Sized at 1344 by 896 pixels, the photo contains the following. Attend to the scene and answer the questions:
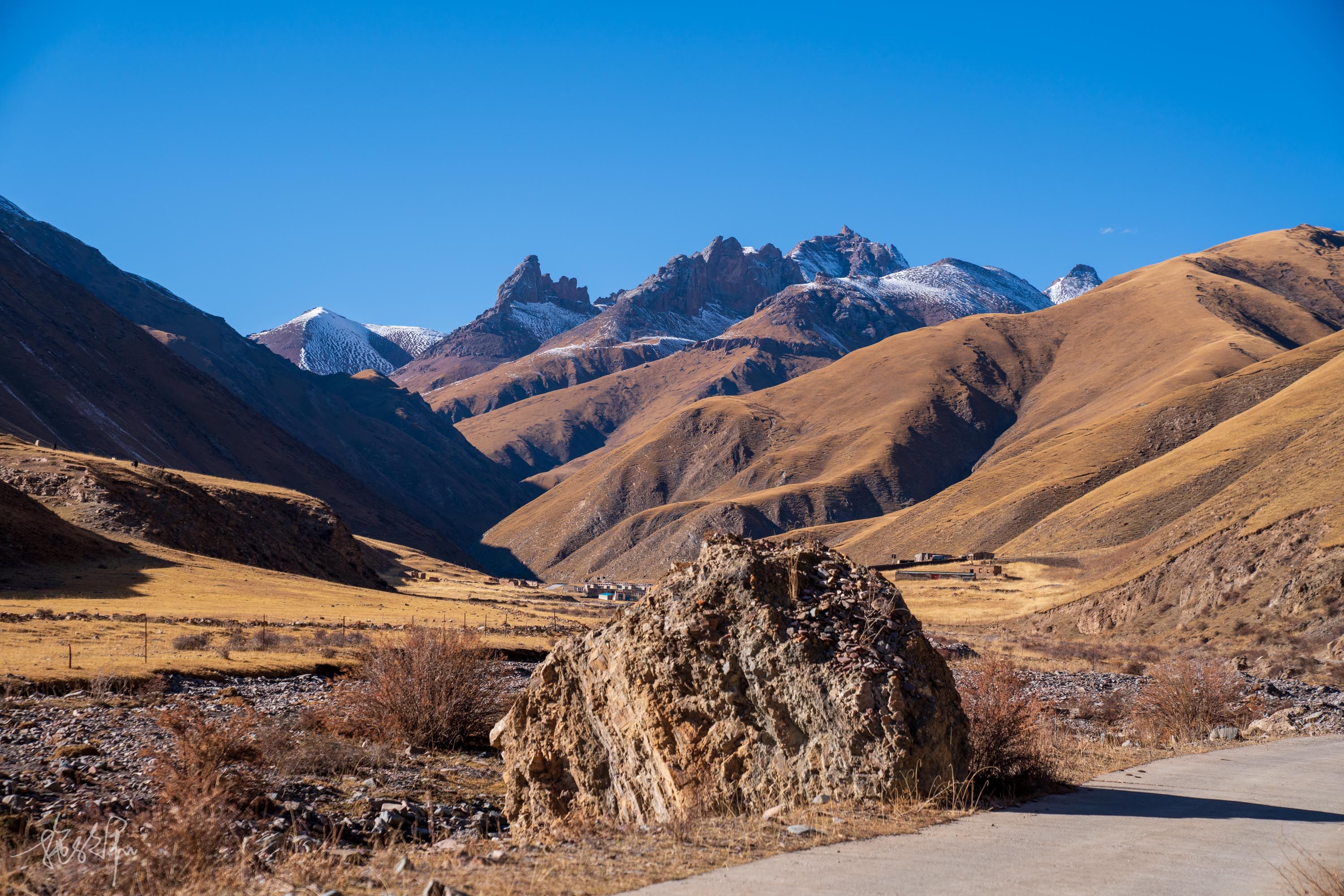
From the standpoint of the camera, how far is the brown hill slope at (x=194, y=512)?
65.6 m

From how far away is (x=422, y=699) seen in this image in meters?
20.3

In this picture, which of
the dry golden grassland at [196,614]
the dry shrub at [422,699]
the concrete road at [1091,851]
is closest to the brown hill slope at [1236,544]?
the dry golden grassland at [196,614]

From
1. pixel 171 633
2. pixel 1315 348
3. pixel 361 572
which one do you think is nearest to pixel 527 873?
pixel 171 633

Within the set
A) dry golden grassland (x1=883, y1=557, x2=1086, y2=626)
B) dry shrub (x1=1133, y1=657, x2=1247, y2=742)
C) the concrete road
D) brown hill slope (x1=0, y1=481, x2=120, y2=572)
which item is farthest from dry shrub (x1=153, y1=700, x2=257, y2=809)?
dry golden grassland (x1=883, y1=557, x2=1086, y2=626)

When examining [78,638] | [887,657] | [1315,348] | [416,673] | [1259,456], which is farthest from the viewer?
[1315,348]

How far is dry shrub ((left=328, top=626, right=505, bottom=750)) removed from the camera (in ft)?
66.4

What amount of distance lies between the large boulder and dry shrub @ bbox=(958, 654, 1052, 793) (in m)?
1.17

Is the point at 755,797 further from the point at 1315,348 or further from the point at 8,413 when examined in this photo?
the point at 1315,348

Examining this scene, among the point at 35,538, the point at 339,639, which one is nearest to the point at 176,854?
the point at 339,639

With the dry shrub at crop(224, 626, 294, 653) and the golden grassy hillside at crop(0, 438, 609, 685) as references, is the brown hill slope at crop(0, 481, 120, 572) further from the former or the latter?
the dry shrub at crop(224, 626, 294, 653)

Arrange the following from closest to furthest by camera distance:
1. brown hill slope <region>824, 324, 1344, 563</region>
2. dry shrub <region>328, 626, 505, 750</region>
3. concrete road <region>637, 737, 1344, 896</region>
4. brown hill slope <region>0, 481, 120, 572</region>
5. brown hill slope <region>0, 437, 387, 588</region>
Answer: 1. concrete road <region>637, 737, 1344, 896</region>
2. dry shrub <region>328, 626, 505, 750</region>
3. brown hill slope <region>0, 481, 120, 572</region>
4. brown hill slope <region>0, 437, 387, 588</region>
5. brown hill slope <region>824, 324, 1344, 563</region>

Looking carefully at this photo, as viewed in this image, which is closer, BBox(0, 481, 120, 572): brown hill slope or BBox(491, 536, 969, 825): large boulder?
BBox(491, 536, 969, 825): large boulder

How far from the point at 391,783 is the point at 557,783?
197 inches

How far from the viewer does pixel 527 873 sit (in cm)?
841
